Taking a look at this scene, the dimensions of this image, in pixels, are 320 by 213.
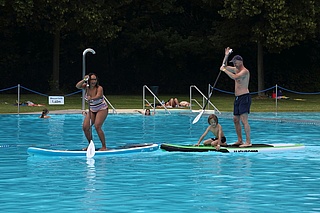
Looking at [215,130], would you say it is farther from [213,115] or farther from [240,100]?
[240,100]

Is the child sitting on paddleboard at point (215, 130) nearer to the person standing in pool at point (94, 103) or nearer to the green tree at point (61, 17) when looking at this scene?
the person standing in pool at point (94, 103)

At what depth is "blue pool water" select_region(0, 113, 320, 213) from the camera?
39.9ft

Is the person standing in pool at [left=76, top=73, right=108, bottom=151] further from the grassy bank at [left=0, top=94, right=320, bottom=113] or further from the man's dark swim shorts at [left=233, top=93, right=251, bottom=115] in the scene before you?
the grassy bank at [left=0, top=94, right=320, bottom=113]

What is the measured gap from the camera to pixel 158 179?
1484cm

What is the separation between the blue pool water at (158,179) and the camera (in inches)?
479

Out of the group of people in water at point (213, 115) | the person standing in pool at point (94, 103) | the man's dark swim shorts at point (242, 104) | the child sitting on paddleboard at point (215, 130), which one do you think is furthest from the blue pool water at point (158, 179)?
the man's dark swim shorts at point (242, 104)

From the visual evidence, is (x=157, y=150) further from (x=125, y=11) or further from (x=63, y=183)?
(x=125, y=11)

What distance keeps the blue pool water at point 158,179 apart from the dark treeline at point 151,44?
25824 mm

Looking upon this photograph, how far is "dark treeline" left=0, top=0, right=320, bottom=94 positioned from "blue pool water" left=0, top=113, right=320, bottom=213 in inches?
1017

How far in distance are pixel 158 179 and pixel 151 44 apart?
40387mm

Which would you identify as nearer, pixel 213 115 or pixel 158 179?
pixel 158 179

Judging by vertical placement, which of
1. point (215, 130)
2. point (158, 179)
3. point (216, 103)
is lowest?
point (158, 179)

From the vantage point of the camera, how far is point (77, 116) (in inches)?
1375

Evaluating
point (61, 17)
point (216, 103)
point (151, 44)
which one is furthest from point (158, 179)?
point (151, 44)
